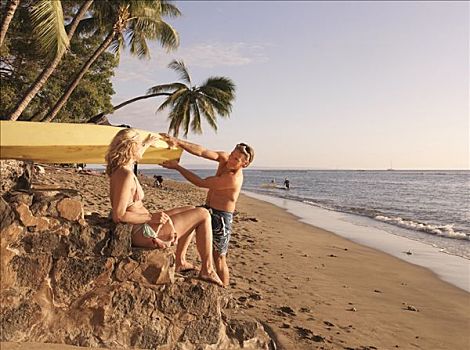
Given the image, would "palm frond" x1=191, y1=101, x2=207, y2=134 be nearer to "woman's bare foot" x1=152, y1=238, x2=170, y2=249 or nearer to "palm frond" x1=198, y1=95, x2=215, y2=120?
"palm frond" x1=198, y1=95, x2=215, y2=120

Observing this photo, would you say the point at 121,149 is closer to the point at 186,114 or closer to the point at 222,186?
the point at 222,186

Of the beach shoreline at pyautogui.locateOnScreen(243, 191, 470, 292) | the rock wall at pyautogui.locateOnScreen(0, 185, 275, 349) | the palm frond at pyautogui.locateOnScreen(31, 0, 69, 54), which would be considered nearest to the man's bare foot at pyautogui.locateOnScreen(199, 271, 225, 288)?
the rock wall at pyautogui.locateOnScreen(0, 185, 275, 349)

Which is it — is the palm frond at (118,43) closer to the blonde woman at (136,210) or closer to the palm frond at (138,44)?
the palm frond at (138,44)

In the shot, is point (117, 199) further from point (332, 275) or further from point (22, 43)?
point (22, 43)

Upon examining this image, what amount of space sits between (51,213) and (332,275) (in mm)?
5942

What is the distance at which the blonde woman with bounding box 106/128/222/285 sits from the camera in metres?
3.29

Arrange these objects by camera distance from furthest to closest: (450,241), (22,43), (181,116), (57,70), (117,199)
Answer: (181,116), (57,70), (22,43), (450,241), (117,199)

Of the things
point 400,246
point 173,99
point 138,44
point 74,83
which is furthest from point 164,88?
point 400,246

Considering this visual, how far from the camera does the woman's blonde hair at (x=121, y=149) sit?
130 inches

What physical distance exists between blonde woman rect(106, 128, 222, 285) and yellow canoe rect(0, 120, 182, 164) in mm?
252

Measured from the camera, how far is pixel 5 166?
132 inches

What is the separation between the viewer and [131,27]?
15.6m

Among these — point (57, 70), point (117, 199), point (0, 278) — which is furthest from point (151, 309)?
point (57, 70)

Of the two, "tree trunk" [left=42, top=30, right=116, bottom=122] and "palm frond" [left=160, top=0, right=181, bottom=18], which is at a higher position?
"palm frond" [left=160, top=0, right=181, bottom=18]
